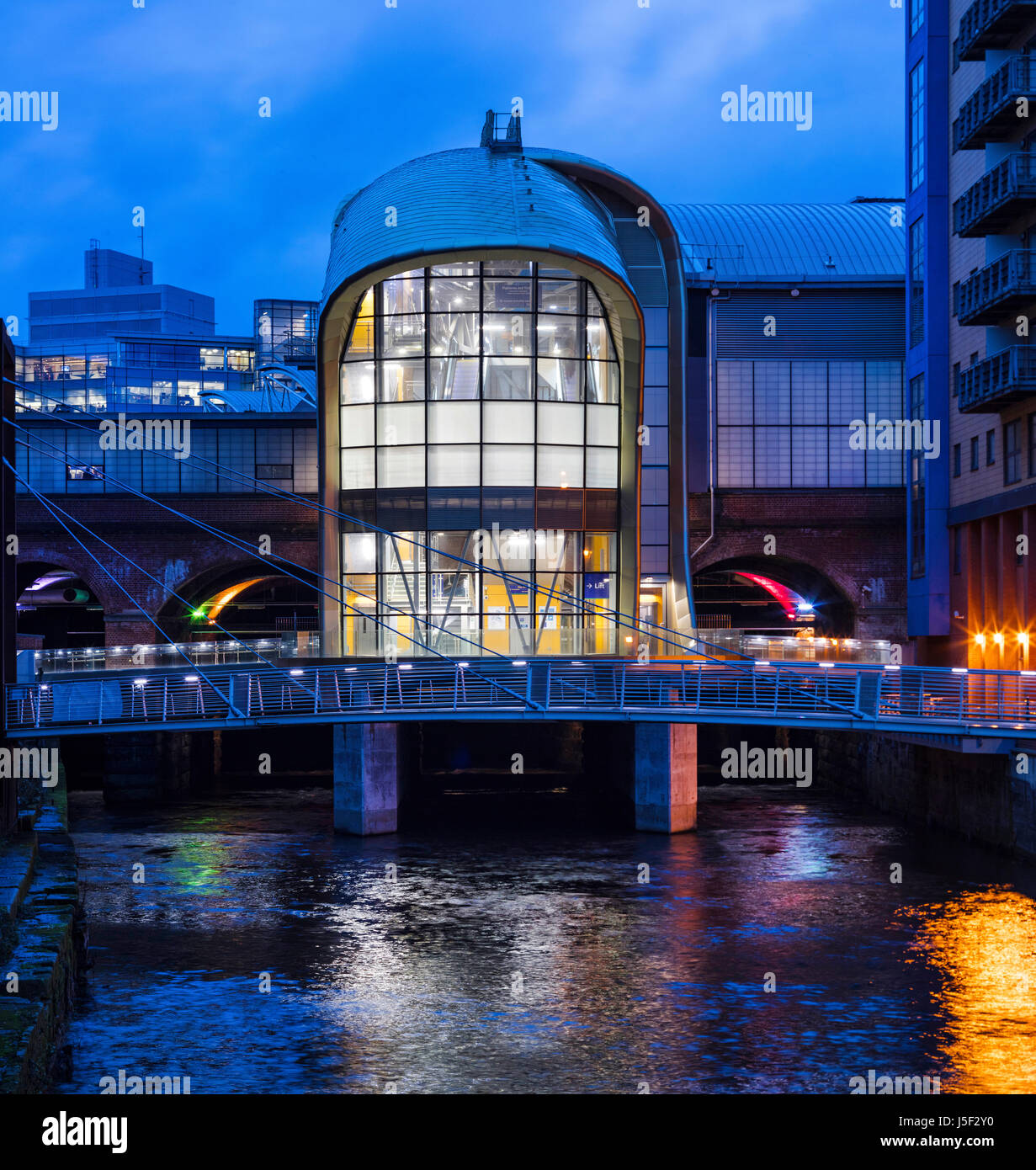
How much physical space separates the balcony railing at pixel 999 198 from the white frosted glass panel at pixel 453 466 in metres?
15.9

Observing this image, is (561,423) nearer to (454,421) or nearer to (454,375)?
(454,421)

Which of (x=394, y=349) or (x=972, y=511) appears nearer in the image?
(x=972, y=511)

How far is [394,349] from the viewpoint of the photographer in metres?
48.1

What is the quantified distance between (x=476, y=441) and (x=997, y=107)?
17920 mm

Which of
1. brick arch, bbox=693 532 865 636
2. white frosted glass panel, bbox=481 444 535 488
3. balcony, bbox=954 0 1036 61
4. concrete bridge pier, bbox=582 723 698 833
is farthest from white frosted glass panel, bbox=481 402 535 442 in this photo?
balcony, bbox=954 0 1036 61

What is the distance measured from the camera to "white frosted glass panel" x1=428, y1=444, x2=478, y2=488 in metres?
47.7

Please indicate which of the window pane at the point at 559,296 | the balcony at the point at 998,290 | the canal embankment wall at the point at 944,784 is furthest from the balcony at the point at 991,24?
the canal embankment wall at the point at 944,784

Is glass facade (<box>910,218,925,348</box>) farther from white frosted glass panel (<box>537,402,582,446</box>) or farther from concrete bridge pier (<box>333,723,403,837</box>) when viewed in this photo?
concrete bridge pier (<box>333,723,403,837</box>)

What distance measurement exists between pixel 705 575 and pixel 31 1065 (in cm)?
5777

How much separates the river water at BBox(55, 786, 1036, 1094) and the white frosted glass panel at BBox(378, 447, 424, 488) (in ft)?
40.2

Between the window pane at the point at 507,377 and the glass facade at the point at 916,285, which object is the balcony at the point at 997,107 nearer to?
the glass facade at the point at 916,285

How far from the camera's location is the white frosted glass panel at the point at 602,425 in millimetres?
48781

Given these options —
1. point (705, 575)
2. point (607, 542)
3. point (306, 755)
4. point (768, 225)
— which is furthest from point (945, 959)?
point (705, 575)
